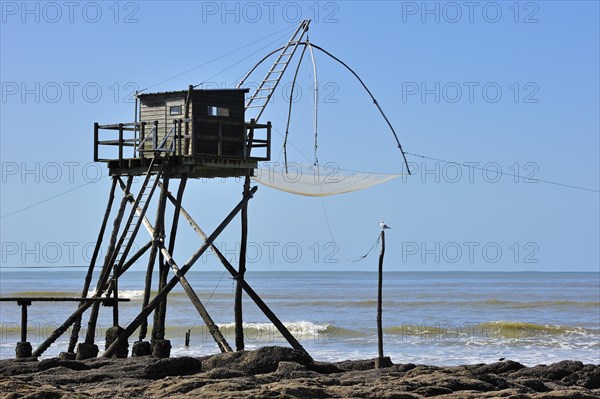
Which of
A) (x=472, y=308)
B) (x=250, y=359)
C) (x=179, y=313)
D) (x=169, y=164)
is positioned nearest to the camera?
(x=250, y=359)

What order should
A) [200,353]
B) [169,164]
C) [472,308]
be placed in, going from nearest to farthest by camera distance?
[169,164] < [200,353] < [472,308]

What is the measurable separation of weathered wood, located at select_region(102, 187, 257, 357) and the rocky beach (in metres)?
0.85

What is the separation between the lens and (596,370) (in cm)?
2170

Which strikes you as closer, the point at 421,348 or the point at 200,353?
the point at 200,353

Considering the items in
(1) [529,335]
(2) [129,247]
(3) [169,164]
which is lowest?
(1) [529,335]

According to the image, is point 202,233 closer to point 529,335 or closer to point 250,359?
point 250,359

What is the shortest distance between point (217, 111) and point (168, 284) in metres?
3.93

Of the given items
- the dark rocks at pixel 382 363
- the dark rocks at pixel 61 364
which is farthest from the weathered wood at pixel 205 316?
the dark rocks at pixel 61 364

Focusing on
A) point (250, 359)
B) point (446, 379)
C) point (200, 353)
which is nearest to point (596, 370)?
point (446, 379)

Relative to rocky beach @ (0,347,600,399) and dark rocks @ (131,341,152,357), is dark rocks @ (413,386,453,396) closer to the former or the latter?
rocky beach @ (0,347,600,399)

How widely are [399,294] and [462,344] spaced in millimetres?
42954

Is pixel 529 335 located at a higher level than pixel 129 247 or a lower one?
lower

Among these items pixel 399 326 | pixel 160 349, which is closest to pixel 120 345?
pixel 160 349

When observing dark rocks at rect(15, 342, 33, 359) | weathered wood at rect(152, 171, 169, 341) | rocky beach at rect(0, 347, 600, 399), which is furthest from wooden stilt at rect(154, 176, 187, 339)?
dark rocks at rect(15, 342, 33, 359)
